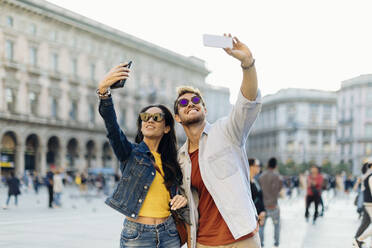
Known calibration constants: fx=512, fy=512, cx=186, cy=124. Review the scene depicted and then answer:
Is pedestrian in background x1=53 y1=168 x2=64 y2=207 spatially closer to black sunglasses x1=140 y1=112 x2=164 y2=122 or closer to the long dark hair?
the long dark hair

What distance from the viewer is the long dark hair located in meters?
3.52

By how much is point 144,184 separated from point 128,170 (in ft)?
0.51

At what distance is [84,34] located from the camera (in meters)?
47.3

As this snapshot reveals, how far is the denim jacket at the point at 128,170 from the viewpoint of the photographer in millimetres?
3363

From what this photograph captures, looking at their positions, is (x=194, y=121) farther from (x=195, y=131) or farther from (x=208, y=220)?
(x=208, y=220)

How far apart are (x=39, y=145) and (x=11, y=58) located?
7.38 metres

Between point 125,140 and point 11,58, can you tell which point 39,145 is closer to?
point 11,58

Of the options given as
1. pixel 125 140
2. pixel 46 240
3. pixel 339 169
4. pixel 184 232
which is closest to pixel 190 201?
pixel 184 232

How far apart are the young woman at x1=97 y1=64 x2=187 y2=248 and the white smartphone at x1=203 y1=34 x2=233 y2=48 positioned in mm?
661

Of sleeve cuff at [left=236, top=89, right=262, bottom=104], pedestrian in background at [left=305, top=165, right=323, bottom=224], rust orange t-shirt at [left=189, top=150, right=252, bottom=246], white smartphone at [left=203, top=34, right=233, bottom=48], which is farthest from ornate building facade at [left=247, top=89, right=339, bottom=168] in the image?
white smartphone at [left=203, top=34, right=233, bottom=48]

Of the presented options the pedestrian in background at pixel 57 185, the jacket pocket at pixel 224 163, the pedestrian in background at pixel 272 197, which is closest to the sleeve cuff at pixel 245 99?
the jacket pocket at pixel 224 163

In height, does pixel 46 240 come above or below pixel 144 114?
below

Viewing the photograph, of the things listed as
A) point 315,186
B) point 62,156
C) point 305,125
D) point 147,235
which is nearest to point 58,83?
point 62,156

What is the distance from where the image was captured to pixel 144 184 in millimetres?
3428
